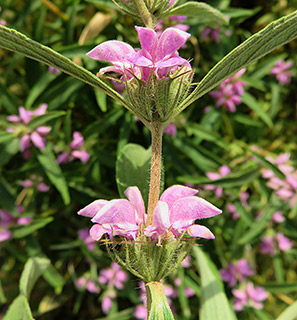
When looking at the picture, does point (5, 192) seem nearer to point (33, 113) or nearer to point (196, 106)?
point (33, 113)

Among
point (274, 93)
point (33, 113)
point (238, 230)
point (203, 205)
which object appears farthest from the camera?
point (274, 93)

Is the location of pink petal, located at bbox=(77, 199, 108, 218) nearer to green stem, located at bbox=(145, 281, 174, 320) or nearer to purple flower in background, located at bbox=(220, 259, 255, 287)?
green stem, located at bbox=(145, 281, 174, 320)

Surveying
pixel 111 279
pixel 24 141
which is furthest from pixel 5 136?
pixel 111 279

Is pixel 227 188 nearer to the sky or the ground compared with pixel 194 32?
nearer to the ground

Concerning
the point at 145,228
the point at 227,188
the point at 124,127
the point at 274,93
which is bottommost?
the point at 227,188

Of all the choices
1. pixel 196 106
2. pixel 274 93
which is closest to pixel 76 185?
pixel 196 106

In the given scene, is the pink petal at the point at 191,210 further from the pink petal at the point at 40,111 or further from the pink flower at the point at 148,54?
the pink petal at the point at 40,111

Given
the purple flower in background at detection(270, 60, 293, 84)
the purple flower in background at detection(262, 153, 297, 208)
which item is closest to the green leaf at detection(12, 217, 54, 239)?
the purple flower in background at detection(262, 153, 297, 208)
